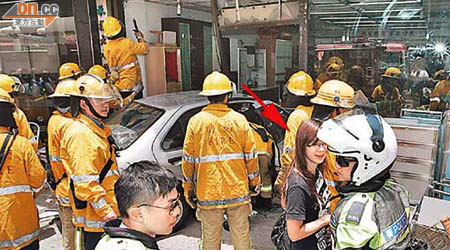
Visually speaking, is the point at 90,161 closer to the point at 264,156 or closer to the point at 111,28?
the point at 264,156

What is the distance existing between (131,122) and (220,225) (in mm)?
2015

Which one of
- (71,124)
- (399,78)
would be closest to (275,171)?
(399,78)

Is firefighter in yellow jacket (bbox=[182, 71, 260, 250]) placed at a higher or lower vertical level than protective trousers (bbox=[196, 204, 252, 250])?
higher

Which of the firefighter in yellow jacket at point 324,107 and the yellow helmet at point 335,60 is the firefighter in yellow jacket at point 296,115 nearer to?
the firefighter in yellow jacket at point 324,107

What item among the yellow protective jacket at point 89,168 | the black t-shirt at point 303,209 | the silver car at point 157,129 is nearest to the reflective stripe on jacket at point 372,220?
the black t-shirt at point 303,209

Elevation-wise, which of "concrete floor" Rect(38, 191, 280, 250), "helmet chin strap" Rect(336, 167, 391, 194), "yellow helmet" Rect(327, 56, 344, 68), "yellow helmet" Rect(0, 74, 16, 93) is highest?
"yellow helmet" Rect(327, 56, 344, 68)

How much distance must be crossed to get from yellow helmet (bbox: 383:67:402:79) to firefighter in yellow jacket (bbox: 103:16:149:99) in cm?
416

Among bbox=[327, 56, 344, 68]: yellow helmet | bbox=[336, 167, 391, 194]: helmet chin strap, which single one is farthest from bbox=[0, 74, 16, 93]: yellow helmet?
bbox=[327, 56, 344, 68]: yellow helmet

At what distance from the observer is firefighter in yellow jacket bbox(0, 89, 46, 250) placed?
2709 mm

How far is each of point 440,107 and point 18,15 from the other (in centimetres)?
856

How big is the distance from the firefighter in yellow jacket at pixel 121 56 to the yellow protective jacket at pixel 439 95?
15.8 feet

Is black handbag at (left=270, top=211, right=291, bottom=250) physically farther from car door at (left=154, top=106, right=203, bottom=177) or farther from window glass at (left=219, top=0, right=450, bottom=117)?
window glass at (left=219, top=0, right=450, bottom=117)

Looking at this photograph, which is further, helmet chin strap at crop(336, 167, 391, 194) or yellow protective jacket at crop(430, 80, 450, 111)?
yellow protective jacket at crop(430, 80, 450, 111)

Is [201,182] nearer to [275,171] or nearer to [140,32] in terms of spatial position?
[275,171]
